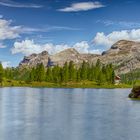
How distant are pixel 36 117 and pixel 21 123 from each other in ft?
23.7

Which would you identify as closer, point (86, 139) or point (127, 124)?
point (86, 139)

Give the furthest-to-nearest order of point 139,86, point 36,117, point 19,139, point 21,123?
point 139,86 < point 36,117 < point 21,123 < point 19,139

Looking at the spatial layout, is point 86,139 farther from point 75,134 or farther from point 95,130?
point 95,130

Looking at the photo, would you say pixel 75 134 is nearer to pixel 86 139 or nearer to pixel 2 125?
pixel 86 139

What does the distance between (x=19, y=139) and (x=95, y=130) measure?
10.5 m

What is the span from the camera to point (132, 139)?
126ft

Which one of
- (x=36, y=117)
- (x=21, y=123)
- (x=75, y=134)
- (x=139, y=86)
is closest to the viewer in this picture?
(x=75, y=134)

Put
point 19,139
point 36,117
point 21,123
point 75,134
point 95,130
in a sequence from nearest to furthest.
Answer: point 19,139, point 75,134, point 95,130, point 21,123, point 36,117

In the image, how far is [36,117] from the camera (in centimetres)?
5569

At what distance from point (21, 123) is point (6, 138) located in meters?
10.7

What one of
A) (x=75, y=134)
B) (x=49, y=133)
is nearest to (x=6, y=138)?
(x=49, y=133)

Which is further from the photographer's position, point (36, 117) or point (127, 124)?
point (36, 117)

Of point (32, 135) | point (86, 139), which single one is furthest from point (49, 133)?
point (86, 139)

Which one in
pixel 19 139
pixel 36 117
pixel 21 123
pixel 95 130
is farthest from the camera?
pixel 36 117
